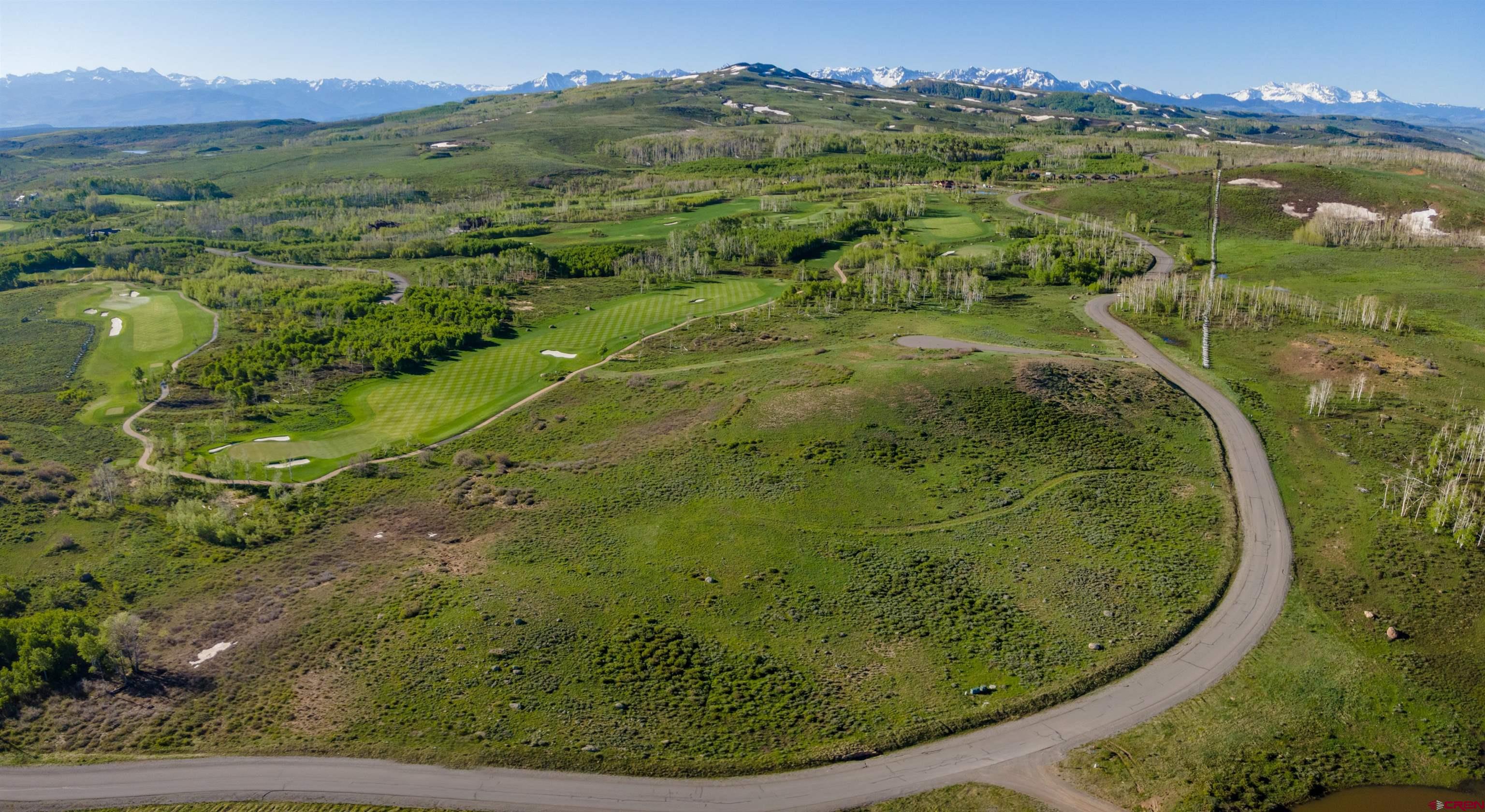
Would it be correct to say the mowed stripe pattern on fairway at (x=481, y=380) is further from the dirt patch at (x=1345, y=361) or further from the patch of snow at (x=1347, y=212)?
the patch of snow at (x=1347, y=212)

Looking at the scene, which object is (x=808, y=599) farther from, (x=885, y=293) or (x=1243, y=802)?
(x=885, y=293)

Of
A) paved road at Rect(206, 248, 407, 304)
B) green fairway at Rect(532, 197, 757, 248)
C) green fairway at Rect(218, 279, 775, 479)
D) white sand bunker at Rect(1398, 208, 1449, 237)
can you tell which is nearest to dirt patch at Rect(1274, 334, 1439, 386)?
green fairway at Rect(218, 279, 775, 479)

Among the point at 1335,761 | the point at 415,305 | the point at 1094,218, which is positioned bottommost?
the point at 1335,761


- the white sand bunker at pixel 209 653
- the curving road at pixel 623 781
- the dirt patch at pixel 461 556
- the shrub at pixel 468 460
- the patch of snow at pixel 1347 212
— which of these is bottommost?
the curving road at pixel 623 781

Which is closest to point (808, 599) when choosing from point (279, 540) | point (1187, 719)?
point (1187, 719)

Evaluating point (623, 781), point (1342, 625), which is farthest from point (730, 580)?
point (1342, 625)

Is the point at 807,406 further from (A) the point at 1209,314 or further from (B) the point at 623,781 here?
(A) the point at 1209,314

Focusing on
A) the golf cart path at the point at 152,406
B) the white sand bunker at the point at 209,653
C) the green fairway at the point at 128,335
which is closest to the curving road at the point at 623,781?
the white sand bunker at the point at 209,653
